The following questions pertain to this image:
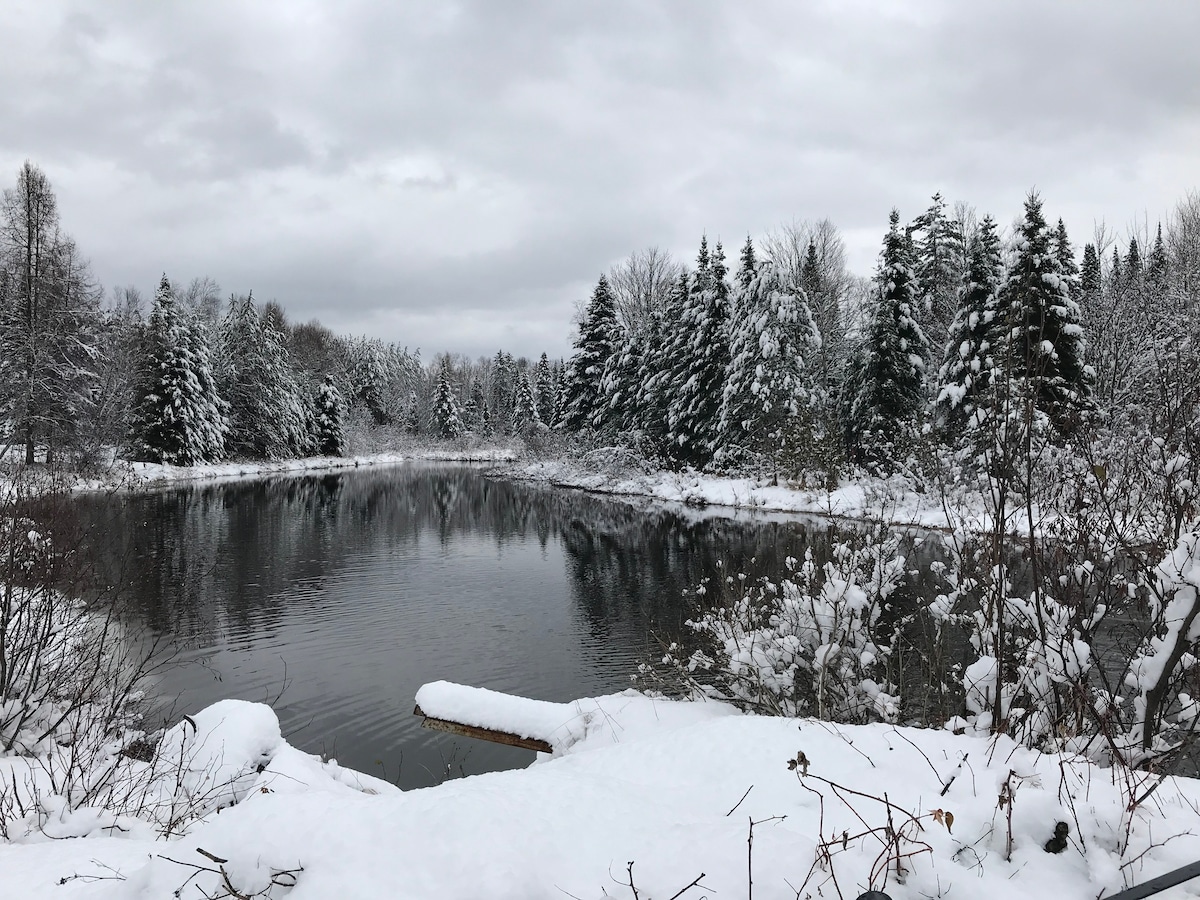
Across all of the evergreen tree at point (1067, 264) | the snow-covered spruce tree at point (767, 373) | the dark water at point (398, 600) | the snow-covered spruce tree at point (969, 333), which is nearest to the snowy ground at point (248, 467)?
the dark water at point (398, 600)

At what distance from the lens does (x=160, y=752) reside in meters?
5.08

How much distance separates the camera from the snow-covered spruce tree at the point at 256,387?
4362 centimetres

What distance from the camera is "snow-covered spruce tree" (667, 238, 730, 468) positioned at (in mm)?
29594

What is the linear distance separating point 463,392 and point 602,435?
6990 cm

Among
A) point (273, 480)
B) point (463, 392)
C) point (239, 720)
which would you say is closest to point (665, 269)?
point (273, 480)

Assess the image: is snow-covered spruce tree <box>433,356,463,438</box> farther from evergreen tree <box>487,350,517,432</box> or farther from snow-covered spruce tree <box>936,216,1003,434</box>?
snow-covered spruce tree <box>936,216,1003,434</box>

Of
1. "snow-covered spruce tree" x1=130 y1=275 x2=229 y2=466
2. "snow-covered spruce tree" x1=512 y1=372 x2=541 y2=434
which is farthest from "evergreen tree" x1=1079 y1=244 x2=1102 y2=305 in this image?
"snow-covered spruce tree" x1=512 y1=372 x2=541 y2=434

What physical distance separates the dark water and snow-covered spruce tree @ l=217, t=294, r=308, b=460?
64.8 feet

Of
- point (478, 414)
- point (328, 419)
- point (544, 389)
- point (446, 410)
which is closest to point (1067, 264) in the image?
point (544, 389)

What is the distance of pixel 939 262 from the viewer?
3109 centimetres

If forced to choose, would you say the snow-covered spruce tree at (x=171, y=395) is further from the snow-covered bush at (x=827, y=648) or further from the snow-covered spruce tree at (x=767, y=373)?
the snow-covered bush at (x=827, y=648)

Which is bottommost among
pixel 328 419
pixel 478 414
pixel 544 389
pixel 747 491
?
pixel 747 491

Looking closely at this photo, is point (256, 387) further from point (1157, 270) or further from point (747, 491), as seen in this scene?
point (1157, 270)

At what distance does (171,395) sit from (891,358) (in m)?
34.2
